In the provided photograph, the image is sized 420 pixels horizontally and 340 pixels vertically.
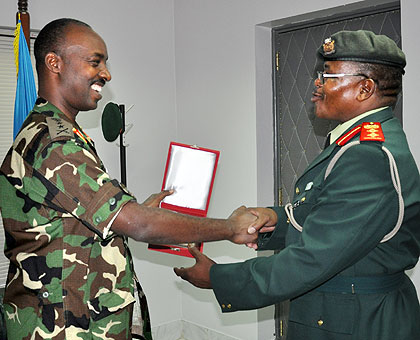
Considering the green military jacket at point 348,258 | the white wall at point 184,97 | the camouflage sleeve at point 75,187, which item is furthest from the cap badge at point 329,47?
the white wall at point 184,97

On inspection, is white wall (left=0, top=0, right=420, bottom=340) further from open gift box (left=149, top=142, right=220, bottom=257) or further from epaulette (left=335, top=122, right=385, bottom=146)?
epaulette (left=335, top=122, right=385, bottom=146)

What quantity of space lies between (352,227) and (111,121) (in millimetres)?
2190

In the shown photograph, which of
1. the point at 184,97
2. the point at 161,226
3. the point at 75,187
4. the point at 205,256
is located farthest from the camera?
the point at 184,97

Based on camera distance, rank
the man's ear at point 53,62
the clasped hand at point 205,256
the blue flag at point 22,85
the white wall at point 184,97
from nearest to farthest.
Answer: the man's ear at point 53,62 → the clasped hand at point 205,256 → the blue flag at point 22,85 → the white wall at point 184,97

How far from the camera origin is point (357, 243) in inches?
65.4

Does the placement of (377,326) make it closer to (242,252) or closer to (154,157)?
(242,252)

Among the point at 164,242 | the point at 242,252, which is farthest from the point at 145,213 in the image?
the point at 242,252

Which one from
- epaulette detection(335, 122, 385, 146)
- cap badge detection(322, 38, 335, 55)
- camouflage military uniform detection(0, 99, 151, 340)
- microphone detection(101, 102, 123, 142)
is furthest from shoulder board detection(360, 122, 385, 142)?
microphone detection(101, 102, 123, 142)

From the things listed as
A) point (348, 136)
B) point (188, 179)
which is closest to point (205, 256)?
point (188, 179)

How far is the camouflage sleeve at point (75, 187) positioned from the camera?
5.24ft

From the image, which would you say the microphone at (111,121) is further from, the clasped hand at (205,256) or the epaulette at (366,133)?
the epaulette at (366,133)

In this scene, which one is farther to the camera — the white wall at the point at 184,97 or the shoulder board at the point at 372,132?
the white wall at the point at 184,97

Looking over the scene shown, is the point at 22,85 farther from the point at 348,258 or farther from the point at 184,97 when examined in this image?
the point at 348,258

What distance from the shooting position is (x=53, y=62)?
5.98 ft
